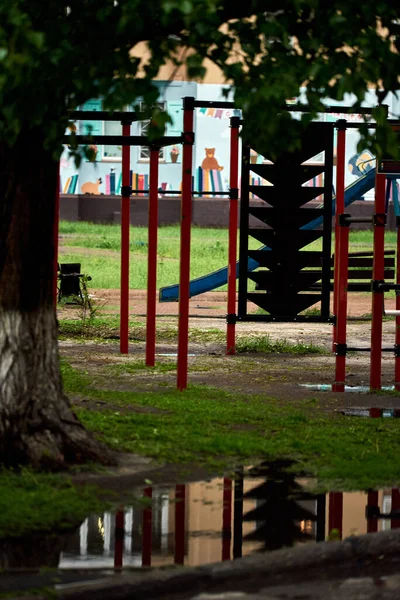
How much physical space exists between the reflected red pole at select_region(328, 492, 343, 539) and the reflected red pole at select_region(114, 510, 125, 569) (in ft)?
3.30

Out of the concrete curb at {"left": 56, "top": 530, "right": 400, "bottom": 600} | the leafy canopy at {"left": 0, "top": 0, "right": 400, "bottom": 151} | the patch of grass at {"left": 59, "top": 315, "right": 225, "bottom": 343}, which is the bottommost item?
the concrete curb at {"left": 56, "top": 530, "right": 400, "bottom": 600}

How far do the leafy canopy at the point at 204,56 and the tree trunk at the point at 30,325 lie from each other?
0.58m

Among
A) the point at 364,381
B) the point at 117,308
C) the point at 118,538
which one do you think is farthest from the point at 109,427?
the point at 117,308

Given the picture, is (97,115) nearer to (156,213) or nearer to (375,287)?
(156,213)

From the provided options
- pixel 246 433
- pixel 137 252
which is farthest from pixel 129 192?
pixel 137 252

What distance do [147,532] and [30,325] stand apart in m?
1.65

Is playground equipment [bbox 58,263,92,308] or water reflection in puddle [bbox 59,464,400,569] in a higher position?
playground equipment [bbox 58,263,92,308]

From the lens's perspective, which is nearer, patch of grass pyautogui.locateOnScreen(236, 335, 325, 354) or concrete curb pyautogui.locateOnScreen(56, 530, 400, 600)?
concrete curb pyautogui.locateOnScreen(56, 530, 400, 600)

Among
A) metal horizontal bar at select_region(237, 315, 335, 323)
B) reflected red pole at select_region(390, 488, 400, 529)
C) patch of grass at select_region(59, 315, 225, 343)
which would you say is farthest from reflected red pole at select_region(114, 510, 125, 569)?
patch of grass at select_region(59, 315, 225, 343)

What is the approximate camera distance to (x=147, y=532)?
19.0ft

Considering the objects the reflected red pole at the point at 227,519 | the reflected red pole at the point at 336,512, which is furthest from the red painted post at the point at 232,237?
the reflected red pole at the point at 336,512

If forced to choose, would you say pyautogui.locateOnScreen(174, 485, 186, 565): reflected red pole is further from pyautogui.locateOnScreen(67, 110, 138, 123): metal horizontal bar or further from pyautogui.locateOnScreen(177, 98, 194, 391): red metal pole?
pyautogui.locateOnScreen(67, 110, 138, 123): metal horizontal bar

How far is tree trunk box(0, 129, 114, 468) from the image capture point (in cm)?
674

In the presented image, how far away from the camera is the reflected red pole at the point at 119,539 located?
5301 millimetres
